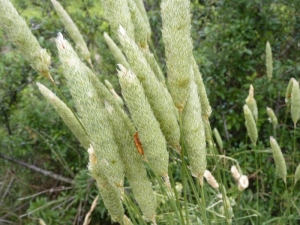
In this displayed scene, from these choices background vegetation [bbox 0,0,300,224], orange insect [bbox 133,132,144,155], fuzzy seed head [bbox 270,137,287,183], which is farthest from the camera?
background vegetation [bbox 0,0,300,224]

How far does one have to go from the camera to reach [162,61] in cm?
247

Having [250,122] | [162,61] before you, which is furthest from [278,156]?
[162,61]

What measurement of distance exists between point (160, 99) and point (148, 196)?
0.73 feet

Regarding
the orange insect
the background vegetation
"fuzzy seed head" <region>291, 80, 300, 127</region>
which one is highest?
the orange insect

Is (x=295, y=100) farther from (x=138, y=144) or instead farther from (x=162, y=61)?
(x=162, y=61)

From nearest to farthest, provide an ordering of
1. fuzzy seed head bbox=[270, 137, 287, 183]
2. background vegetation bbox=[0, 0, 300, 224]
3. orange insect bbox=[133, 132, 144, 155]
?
orange insect bbox=[133, 132, 144, 155]
fuzzy seed head bbox=[270, 137, 287, 183]
background vegetation bbox=[0, 0, 300, 224]

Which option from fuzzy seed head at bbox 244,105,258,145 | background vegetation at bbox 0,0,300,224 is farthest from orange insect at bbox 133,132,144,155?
background vegetation at bbox 0,0,300,224

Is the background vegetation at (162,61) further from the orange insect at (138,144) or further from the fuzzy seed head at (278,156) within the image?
the orange insect at (138,144)

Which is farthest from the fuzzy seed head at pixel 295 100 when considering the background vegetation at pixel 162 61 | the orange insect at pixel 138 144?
the background vegetation at pixel 162 61

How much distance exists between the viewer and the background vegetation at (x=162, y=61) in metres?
2.13

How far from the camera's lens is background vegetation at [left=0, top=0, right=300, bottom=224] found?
213 centimetres

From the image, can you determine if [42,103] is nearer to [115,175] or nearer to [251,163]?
[251,163]

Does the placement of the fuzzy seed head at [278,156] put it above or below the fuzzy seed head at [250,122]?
below

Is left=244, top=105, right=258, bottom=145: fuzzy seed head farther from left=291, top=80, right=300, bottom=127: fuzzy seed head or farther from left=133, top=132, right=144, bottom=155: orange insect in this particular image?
left=133, top=132, right=144, bottom=155: orange insect
